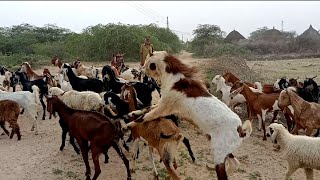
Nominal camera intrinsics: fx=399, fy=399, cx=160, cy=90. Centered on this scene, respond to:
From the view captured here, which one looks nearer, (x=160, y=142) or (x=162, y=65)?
(x=162, y=65)

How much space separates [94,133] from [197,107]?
1.87 metres

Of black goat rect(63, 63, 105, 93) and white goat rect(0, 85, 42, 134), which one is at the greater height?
black goat rect(63, 63, 105, 93)

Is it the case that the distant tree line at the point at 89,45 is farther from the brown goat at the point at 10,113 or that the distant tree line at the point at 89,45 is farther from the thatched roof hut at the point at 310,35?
the thatched roof hut at the point at 310,35

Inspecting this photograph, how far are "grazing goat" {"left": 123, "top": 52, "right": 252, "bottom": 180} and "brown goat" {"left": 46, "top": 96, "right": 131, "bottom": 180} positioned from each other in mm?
738

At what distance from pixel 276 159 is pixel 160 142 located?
3376 mm

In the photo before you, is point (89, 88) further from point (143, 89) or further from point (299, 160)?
point (299, 160)

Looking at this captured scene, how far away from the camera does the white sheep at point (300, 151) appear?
6438mm

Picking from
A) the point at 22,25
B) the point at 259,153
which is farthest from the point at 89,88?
the point at 22,25

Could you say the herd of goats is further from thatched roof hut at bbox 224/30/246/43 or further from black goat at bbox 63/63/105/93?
thatched roof hut at bbox 224/30/246/43

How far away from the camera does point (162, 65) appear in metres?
5.79

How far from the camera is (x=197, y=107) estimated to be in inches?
214

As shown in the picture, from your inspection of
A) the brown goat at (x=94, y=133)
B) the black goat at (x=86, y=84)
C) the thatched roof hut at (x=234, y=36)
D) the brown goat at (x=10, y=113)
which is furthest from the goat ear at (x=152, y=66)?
the thatched roof hut at (x=234, y=36)

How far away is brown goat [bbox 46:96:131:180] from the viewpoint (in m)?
6.29

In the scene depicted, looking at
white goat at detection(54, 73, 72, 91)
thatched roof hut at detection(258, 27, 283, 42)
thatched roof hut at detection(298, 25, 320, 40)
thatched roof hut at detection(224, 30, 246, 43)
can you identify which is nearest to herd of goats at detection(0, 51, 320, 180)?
white goat at detection(54, 73, 72, 91)
